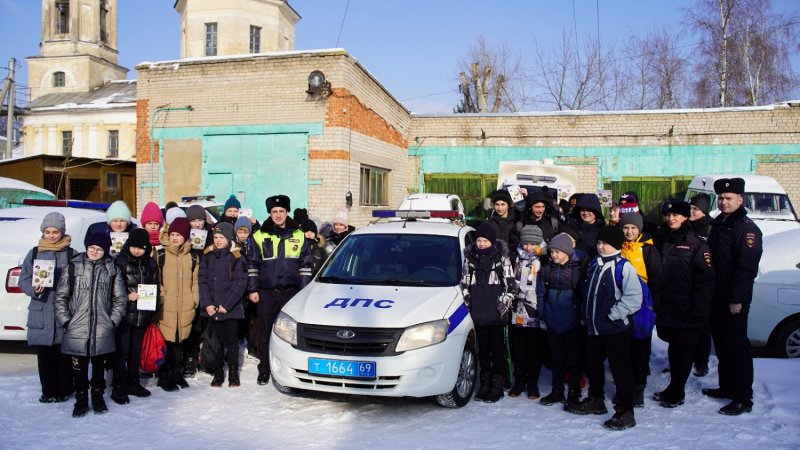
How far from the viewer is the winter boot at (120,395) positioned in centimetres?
529

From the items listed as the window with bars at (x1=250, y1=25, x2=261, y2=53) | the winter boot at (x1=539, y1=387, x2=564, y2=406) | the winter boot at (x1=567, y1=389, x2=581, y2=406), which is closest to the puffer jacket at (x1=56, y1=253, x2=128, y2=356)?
the winter boot at (x1=539, y1=387, x2=564, y2=406)

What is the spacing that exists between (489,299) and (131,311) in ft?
10.6

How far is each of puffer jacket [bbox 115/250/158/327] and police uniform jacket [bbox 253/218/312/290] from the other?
3.45ft

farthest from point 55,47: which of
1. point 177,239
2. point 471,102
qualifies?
point 177,239

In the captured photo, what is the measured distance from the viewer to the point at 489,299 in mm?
5473

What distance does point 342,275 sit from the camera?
19.6 feet

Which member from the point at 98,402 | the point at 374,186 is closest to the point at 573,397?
the point at 98,402

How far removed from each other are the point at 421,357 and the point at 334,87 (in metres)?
10.1

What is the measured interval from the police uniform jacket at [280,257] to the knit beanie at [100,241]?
1.43 metres

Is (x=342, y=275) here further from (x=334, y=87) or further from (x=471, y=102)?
(x=471, y=102)

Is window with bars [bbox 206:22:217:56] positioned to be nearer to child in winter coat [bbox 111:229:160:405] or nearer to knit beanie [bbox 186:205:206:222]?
knit beanie [bbox 186:205:206:222]

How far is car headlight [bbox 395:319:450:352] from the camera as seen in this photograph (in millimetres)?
4852

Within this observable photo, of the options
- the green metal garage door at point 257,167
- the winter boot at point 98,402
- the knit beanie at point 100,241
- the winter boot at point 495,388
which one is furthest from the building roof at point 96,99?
the winter boot at point 495,388

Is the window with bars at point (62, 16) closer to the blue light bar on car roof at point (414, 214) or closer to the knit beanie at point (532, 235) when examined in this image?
the blue light bar on car roof at point (414, 214)
